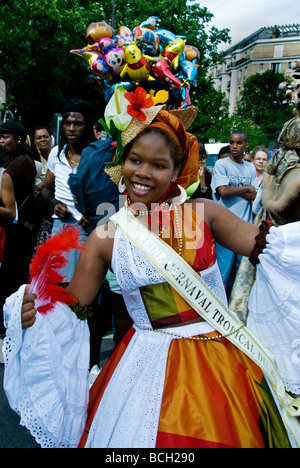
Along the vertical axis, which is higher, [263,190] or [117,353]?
[263,190]

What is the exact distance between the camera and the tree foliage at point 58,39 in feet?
37.9

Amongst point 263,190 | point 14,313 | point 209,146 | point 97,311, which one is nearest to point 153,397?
point 14,313

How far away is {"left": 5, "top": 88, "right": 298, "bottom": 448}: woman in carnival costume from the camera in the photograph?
1511 mm

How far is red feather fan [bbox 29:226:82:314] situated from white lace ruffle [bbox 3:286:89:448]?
0.05 metres

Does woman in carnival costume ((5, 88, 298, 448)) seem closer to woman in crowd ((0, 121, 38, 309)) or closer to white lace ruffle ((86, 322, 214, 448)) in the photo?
white lace ruffle ((86, 322, 214, 448))

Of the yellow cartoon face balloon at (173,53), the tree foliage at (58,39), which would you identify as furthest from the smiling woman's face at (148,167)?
the tree foliage at (58,39)

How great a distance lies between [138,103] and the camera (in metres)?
1.76

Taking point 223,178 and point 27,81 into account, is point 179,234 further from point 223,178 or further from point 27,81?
point 27,81

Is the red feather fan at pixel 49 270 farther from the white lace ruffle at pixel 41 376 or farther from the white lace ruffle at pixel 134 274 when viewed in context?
the white lace ruffle at pixel 134 274

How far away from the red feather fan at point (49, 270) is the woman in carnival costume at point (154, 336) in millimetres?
27

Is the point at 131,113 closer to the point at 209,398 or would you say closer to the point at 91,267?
the point at 91,267

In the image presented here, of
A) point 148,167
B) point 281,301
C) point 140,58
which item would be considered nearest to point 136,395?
point 281,301

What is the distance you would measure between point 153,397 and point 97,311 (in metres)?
1.83
